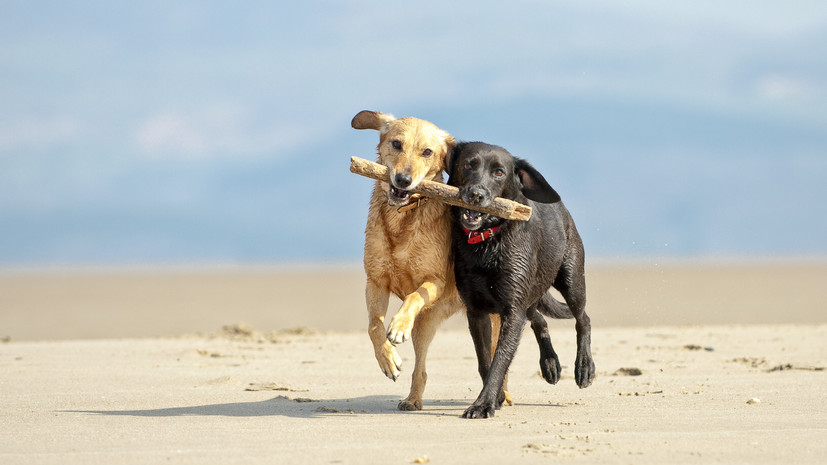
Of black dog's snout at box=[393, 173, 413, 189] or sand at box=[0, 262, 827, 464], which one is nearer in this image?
sand at box=[0, 262, 827, 464]

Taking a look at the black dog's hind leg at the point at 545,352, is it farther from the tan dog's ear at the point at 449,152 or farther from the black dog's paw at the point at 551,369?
the tan dog's ear at the point at 449,152

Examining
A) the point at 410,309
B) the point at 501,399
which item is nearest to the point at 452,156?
the point at 410,309

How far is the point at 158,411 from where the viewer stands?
23.9ft

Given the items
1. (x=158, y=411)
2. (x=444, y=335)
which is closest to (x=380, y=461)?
(x=158, y=411)

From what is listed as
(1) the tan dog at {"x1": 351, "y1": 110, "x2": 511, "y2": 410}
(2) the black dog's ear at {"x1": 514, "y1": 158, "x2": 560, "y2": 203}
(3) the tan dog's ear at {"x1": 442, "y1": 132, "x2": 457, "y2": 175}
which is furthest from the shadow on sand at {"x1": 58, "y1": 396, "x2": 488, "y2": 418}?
(3) the tan dog's ear at {"x1": 442, "y1": 132, "x2": 457, "y2": 175}

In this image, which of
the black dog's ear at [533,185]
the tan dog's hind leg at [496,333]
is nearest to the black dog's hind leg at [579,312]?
the tan dog's hind leg at [496,333]

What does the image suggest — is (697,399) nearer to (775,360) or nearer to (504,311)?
(504,311)

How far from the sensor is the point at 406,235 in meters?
6.99

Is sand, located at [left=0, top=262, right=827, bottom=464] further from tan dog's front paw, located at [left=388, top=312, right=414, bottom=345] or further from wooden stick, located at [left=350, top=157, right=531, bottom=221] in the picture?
wooden stick, located at [left=350, top=157, right=531, bottom=221]

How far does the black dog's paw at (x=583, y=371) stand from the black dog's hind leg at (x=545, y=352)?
0.17m

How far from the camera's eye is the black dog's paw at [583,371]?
315 inches

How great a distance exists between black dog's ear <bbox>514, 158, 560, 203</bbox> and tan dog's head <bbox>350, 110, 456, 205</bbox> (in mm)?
552

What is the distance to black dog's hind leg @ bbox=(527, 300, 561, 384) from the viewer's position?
26.5ft

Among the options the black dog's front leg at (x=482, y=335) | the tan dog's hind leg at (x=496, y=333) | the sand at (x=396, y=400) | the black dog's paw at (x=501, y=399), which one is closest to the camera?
the sand at (x=396, y=400)
